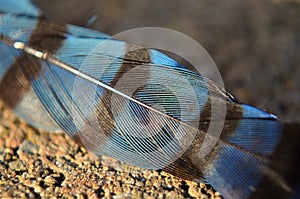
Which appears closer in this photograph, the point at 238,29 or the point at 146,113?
the point at 146,113

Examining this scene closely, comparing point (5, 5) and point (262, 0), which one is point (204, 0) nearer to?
point (262, 0)

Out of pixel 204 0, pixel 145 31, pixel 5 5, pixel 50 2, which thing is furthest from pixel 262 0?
pixel 5 5

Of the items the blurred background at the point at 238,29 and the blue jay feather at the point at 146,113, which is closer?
the blue jay feather at the point at 146,113

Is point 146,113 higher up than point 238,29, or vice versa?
point 238,29

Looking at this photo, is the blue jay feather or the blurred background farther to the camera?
the blurred background

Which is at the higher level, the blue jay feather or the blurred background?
the blurred background
